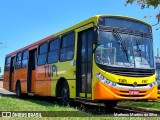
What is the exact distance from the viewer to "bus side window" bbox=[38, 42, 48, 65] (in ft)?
59.2

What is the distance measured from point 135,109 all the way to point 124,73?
3.69 m

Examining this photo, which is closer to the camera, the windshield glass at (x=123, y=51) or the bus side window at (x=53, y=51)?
the windshield glass at (x=123, y=51)

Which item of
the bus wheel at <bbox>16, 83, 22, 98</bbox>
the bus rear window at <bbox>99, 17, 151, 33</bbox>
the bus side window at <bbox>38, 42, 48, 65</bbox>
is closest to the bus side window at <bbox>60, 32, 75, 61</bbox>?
the bus rear window at <bbox>99, 17, 151, 33</bbox>

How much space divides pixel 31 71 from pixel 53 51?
14.1 feet

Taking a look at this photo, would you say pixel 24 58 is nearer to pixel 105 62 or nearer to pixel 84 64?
pixel 84 64

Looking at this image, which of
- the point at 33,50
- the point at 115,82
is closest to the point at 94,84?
the point at 115,82

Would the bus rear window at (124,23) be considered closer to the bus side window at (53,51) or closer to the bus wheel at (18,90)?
the bus side window at (53,51)

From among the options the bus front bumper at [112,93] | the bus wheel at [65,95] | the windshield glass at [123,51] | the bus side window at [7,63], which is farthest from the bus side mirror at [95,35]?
the bus side window at [7,63]

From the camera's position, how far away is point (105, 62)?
12469 mm

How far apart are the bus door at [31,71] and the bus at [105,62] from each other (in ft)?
13.2

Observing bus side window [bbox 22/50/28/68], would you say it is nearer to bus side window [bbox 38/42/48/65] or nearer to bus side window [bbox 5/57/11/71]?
bus side window [bbox 38/42/48/65]

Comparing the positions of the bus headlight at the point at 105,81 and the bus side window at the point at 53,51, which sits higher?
the bus side window at the point at 53,51

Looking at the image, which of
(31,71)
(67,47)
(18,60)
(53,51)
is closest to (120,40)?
(67,47)

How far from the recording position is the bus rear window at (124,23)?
13.0 metres
